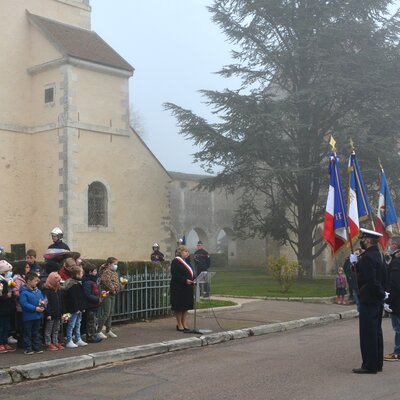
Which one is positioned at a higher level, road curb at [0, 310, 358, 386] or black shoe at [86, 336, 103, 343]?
black shoe at [86, 336, 103, 343]

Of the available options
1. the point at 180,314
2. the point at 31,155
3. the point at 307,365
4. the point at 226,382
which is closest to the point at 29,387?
the point at 226,382

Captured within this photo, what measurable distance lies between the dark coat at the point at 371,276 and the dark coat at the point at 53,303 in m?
4.46

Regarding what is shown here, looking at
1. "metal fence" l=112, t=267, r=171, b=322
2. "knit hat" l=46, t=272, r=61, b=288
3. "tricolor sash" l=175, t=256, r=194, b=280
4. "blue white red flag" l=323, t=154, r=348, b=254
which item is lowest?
"metal fence" l=112, t=267, r=171, b=322

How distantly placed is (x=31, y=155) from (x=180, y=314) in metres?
15.4

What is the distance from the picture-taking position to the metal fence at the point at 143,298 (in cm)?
1208

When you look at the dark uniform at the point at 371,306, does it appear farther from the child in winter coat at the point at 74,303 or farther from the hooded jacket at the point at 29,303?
the hooded jacket at the point at 29,303

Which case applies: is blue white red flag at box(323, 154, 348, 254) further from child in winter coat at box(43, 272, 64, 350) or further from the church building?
the church building

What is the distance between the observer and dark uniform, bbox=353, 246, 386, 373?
302 inches

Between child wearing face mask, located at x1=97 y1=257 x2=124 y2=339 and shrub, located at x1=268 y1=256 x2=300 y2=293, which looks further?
shrub, located at x1=268 y1=256 x2=300 y2=293

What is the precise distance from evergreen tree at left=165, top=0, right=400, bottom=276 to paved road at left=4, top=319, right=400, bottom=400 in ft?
50.5

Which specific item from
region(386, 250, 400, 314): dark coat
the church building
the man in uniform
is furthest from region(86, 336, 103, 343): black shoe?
the church building

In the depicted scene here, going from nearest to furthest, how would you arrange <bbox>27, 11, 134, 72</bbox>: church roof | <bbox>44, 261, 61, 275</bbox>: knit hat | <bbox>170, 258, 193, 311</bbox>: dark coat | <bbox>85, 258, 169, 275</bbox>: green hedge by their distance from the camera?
<bbox>44, 261, 61, 275</bbox>: knit hat < <bbox>170, 258, 193, 311</bbox>: dark coat < <bbox>85, 258, 169, 275</bbox>: green hedge < <bbox>27, 11, 134, 72</bbox>: church roof

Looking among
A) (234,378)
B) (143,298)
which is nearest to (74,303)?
→ (234,378)

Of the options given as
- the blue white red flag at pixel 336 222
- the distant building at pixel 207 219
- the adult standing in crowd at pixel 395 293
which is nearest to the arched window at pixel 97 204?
the distant building at pixel 207 219
